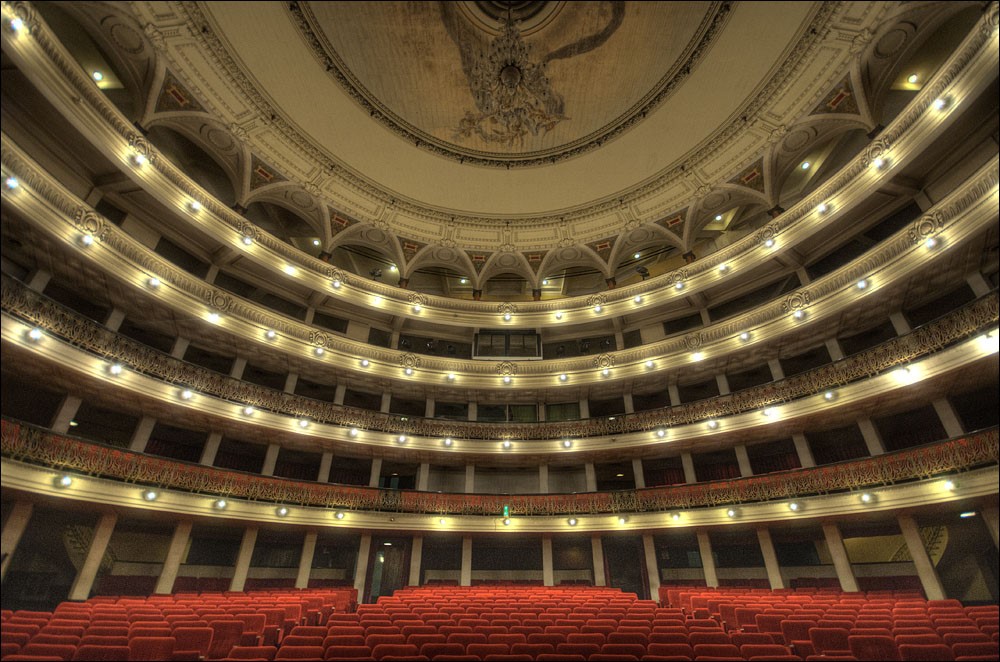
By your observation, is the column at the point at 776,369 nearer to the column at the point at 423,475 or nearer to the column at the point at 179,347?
the column at the point at 423,475

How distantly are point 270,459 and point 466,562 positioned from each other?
8663mm

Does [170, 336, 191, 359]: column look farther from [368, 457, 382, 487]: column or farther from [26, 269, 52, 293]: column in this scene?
[368, 457, 382, 487]: column

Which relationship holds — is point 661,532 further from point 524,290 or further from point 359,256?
point 359,256

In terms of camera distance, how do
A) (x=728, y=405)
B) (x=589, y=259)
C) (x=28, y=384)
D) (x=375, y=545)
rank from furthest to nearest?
1. (x=589, y=259)
2. (x=375, y=545)
3. (x=728, y=405)
4. (x=28, y=384)

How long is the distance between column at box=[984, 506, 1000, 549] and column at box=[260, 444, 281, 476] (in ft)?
70.2

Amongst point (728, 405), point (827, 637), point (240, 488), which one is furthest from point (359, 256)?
point (827, 637)

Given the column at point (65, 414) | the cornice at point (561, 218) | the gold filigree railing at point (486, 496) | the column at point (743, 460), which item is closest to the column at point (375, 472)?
the gold filigree railing at point (486, 496)

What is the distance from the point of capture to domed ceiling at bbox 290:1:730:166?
12.9 meters

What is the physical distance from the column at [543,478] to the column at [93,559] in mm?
14404

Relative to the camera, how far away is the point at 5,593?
34.5ft

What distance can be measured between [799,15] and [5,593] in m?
25.9

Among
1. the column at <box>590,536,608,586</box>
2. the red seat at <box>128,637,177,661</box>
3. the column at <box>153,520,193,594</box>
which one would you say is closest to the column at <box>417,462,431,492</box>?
the column at <box>590,536,608,586</box>

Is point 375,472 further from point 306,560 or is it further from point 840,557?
point 840,557

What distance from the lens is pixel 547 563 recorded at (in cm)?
1680
